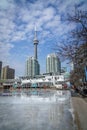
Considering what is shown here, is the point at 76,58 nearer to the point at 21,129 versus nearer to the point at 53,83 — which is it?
the point at 21,129

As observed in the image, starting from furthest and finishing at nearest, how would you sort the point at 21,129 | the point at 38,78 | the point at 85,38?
the point at 38,78 → the point at 85,38 → the point at 21,129

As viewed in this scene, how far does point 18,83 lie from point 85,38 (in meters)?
167

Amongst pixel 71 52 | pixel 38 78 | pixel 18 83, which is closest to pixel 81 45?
pixel 71 52

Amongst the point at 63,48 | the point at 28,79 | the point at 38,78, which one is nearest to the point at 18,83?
the point at 28,79

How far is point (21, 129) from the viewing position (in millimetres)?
7969

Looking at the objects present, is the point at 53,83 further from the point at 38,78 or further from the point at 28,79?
the point at 28,79

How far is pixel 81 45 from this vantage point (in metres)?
11.8

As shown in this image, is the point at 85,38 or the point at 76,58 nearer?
the point at 85,38

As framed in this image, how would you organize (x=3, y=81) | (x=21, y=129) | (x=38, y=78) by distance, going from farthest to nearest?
(x=3, y=81) < (x=38, y=78) < (x=21, y=129)

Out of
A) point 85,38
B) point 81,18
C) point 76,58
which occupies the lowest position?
point 76,58

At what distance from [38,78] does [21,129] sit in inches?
6214

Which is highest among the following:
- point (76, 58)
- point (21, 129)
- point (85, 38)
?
point (85, 38)

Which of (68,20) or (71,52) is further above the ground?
(68,20)

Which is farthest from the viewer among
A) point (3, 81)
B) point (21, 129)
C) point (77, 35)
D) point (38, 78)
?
point (3, 81)
